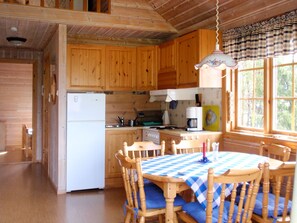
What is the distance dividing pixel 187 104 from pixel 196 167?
2691 mm

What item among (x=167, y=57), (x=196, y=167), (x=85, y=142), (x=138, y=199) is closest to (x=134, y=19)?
(x=167, y=57)

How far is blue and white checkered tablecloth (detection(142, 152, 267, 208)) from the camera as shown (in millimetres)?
2375

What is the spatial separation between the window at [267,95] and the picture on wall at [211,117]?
0.31 meters

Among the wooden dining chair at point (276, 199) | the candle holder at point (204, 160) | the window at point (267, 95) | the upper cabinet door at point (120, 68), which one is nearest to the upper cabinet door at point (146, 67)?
the upper cabinet door at point (120, 68)

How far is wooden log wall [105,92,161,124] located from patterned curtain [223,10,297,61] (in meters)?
2.06

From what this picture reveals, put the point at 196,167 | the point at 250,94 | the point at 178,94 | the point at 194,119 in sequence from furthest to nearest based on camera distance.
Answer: the point at 178,94 < the point at 194,119 < the point at 250,94 < the point at 196,167

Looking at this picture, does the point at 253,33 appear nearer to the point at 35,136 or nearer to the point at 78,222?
the point at 78,222

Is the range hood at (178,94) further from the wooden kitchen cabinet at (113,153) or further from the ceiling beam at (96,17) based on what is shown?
the ceiling beam at (96,17)

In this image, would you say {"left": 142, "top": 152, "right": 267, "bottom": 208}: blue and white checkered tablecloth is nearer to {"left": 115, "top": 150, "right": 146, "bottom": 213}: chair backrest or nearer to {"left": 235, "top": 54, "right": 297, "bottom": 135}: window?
{"left": 115, "top": 150, "right": 146, "bottom": 213}: chair backrest

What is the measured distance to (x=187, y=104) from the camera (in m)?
5.40

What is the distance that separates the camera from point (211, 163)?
2.96m

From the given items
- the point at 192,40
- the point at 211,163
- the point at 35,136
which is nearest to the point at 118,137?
the point at 192,40

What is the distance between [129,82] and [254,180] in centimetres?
351

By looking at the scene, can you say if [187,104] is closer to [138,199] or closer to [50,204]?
[50,204]
